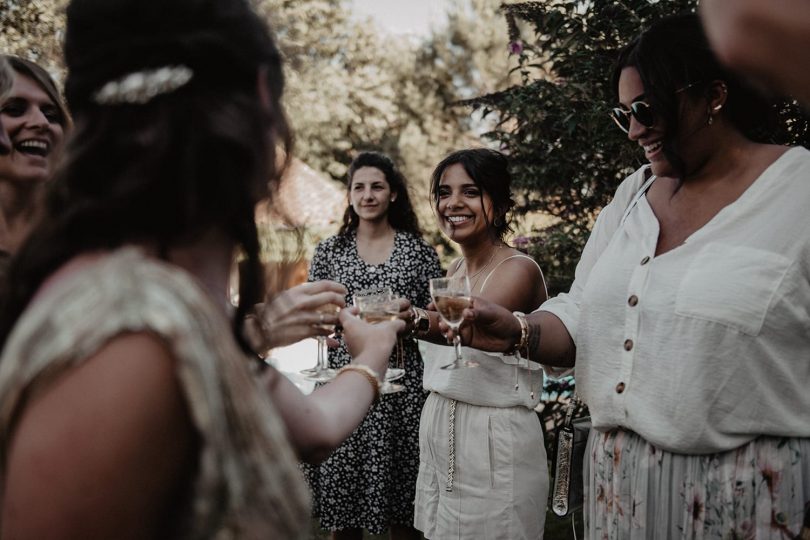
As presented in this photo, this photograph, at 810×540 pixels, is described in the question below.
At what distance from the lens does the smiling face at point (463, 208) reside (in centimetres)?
382

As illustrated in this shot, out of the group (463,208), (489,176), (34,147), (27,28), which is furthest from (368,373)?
(27,28)

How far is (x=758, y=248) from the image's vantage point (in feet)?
6.41

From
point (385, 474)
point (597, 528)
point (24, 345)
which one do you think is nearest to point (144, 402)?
point (24, 345)

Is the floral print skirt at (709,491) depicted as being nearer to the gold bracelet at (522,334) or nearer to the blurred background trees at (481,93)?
the gold bracelet at (522,334)

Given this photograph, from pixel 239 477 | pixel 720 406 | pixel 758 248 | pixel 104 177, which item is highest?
pixel 104 177

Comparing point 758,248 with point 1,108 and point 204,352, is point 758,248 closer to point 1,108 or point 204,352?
point 204,352

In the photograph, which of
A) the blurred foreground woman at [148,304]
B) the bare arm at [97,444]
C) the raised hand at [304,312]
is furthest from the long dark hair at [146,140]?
the raised hand at [304,312]

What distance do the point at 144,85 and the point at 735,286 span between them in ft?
5.65

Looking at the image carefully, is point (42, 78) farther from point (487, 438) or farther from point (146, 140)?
point (487, 438)

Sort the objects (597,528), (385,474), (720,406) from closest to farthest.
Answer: (720,406), (597,528), (385,474)

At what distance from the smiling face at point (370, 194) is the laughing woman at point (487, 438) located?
69.3 inches

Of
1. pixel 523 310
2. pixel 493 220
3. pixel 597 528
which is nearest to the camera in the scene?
pixel 597 528

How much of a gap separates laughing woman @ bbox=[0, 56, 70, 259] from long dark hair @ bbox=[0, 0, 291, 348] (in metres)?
2.04

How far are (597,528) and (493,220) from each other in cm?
204
